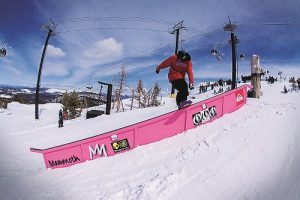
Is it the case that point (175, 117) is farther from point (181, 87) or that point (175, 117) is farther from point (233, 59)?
point (233, 59)

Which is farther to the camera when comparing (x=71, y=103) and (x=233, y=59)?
(x=71, y=103)

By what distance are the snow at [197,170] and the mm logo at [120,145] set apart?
0.16m

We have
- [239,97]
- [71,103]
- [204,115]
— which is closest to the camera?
[204,115]

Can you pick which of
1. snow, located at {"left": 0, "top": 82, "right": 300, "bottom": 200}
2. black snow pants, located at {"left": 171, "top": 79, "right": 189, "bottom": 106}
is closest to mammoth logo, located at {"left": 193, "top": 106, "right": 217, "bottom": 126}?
snow, located at {"left": 0, "top": 82, "right": 300, "bottom": 200}

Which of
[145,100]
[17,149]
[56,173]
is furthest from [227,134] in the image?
[145,100]

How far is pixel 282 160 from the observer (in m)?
4.32

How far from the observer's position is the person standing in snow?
21.8ft

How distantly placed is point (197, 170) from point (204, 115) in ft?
9.71

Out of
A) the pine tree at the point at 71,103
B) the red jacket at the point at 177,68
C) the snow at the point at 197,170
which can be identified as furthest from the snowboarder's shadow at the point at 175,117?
the pine tree at the point at 71,103

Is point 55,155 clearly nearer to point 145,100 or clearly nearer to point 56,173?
point 56,173

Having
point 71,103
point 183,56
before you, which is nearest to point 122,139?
point 183,56

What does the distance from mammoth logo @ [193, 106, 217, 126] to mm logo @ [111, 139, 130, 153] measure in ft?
6.65

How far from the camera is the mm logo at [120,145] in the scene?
21.0 ft

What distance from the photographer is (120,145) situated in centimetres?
641
